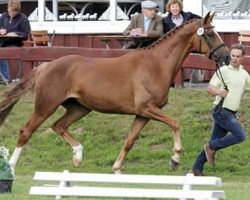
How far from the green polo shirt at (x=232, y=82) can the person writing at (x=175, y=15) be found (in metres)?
3.99

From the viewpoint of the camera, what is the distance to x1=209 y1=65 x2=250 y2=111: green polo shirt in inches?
642

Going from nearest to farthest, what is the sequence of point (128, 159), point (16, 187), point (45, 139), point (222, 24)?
point (16, 187)
point (128, 159)
point (45, 139)
point (222, 24)

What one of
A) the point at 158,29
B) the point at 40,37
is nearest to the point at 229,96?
the point at 158,29

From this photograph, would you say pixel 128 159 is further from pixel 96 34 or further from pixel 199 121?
pixel 96 34

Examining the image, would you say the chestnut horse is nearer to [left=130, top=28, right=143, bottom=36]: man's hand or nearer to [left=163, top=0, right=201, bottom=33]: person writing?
[left=163, top=0, right=201, bottom=33]: person writing

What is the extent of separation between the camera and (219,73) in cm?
1627

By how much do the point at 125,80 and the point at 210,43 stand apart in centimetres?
137

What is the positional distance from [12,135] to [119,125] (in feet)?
6.43

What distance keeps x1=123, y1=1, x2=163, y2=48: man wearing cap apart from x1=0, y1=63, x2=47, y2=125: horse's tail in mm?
3817

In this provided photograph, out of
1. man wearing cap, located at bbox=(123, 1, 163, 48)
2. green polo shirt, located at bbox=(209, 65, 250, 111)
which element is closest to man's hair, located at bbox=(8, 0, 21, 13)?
man wearing cap, located at bbox=(123, 1, 163, 48)

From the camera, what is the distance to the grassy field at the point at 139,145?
736 inches

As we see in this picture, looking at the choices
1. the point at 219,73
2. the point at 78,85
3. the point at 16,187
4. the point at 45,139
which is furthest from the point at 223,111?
the point at 45,139

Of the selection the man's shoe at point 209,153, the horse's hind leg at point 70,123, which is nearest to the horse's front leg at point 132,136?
the horse's hind leg at point 70,123

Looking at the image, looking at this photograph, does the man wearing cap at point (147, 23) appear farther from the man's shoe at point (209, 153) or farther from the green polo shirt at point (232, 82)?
the green polo shirt at point (232, 82)
